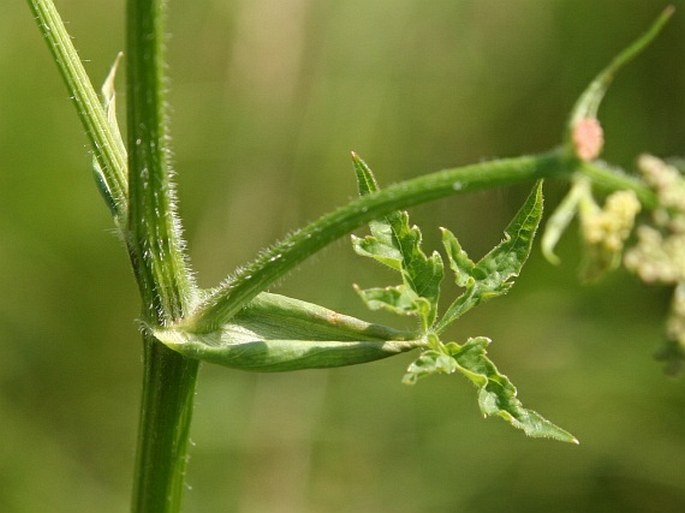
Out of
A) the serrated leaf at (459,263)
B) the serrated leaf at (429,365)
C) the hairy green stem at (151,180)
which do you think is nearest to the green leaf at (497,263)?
the serrated leaf at (459,263)

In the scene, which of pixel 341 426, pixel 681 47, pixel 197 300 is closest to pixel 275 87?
pixel 341 426

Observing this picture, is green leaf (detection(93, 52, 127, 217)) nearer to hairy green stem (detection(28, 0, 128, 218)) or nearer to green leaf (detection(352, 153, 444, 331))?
hairy green stem (detection(28, 0, 128, 218))

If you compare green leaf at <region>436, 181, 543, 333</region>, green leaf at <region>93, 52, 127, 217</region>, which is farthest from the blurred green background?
green leaf at <region>436, 181, 543, 333</region>

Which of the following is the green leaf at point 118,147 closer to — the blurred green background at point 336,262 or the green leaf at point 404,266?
the green leaf at point 404,266

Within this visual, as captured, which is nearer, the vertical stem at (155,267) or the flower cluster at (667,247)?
the flower cluster at (667,247)

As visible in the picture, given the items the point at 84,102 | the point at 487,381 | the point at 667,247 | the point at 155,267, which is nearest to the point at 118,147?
the point at 84,102
